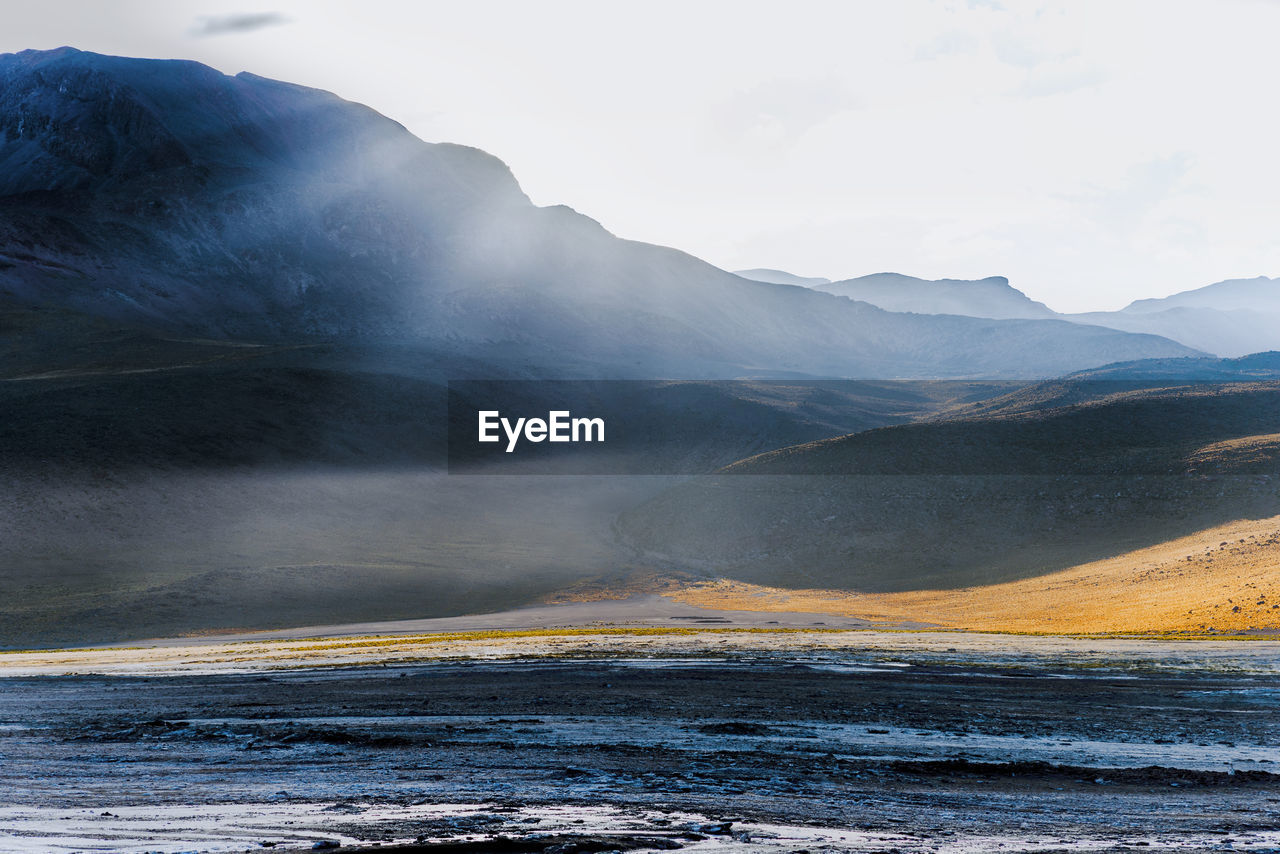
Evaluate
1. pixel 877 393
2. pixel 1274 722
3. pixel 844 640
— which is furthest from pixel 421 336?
pixel 1274 722

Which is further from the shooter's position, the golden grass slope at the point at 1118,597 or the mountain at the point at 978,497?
the mountain at the point at 978,497

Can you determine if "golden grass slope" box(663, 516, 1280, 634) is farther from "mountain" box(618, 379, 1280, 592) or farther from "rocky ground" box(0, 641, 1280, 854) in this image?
"rocky ground" box(0, 641, 1280, 854)

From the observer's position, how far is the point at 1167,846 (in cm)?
997

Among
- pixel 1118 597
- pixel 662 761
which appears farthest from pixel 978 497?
pixel 662 761

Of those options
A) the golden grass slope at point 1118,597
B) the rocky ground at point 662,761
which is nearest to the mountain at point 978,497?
the golden grass slope at point 1118,597

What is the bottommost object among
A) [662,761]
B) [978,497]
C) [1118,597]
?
[1118,597]

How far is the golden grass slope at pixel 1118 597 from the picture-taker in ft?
111

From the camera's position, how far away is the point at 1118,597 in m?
41.4

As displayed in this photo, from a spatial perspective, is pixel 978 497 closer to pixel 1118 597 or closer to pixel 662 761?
pixel 1118 597

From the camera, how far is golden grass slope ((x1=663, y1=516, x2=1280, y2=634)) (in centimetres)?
3378

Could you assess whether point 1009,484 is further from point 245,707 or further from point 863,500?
point 245,707

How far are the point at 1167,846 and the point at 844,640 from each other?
20729 millimetres

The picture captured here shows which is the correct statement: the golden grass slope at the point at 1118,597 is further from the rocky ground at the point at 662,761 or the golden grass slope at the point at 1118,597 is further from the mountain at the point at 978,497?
the rocky ground at the point at 662,761

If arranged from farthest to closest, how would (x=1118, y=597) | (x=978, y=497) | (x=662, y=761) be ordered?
(x=978, y=497) < (x=1118, y=597) < (x=662, y=761)
